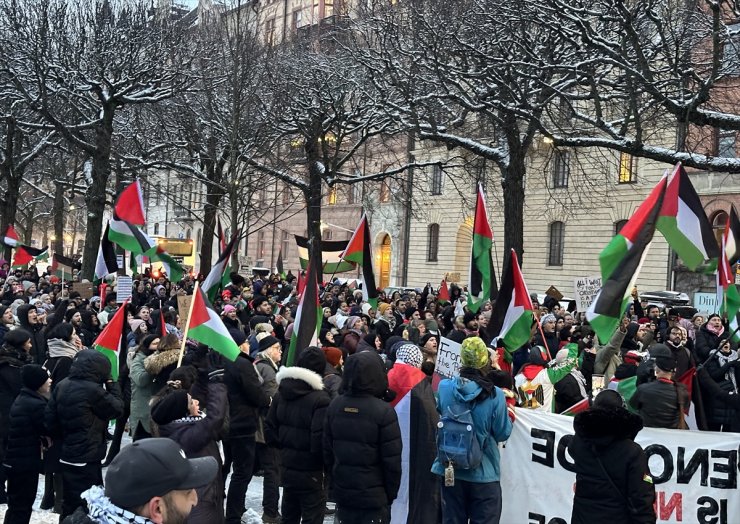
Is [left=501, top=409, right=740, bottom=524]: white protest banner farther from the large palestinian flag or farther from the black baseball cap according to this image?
the black baseball cap

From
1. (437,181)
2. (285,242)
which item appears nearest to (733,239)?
→ (437,181)

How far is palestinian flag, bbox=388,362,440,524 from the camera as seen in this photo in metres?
6.75

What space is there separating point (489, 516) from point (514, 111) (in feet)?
35.9

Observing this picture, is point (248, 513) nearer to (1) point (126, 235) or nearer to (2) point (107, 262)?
(1) point (126, 235)

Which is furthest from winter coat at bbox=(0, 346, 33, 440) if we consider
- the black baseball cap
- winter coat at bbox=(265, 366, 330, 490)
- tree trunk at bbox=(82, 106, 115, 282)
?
tree trunk at bbox=(82, 106, 115, 282)

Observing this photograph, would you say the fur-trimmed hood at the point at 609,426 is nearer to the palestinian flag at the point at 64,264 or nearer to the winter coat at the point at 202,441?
the winter coat at the point at 202,441

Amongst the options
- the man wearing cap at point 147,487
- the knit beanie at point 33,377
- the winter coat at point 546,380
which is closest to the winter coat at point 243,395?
the knit beanie at point 33,377

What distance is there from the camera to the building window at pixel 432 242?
4700 cm

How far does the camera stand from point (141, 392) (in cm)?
829

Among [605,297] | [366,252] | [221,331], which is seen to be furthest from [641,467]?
[366,252]

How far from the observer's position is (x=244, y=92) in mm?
28047

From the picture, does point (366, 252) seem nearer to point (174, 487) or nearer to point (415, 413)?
point (415, 413)

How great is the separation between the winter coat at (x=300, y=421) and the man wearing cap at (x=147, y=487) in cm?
367

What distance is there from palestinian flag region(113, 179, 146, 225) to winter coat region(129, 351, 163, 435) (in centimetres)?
562
